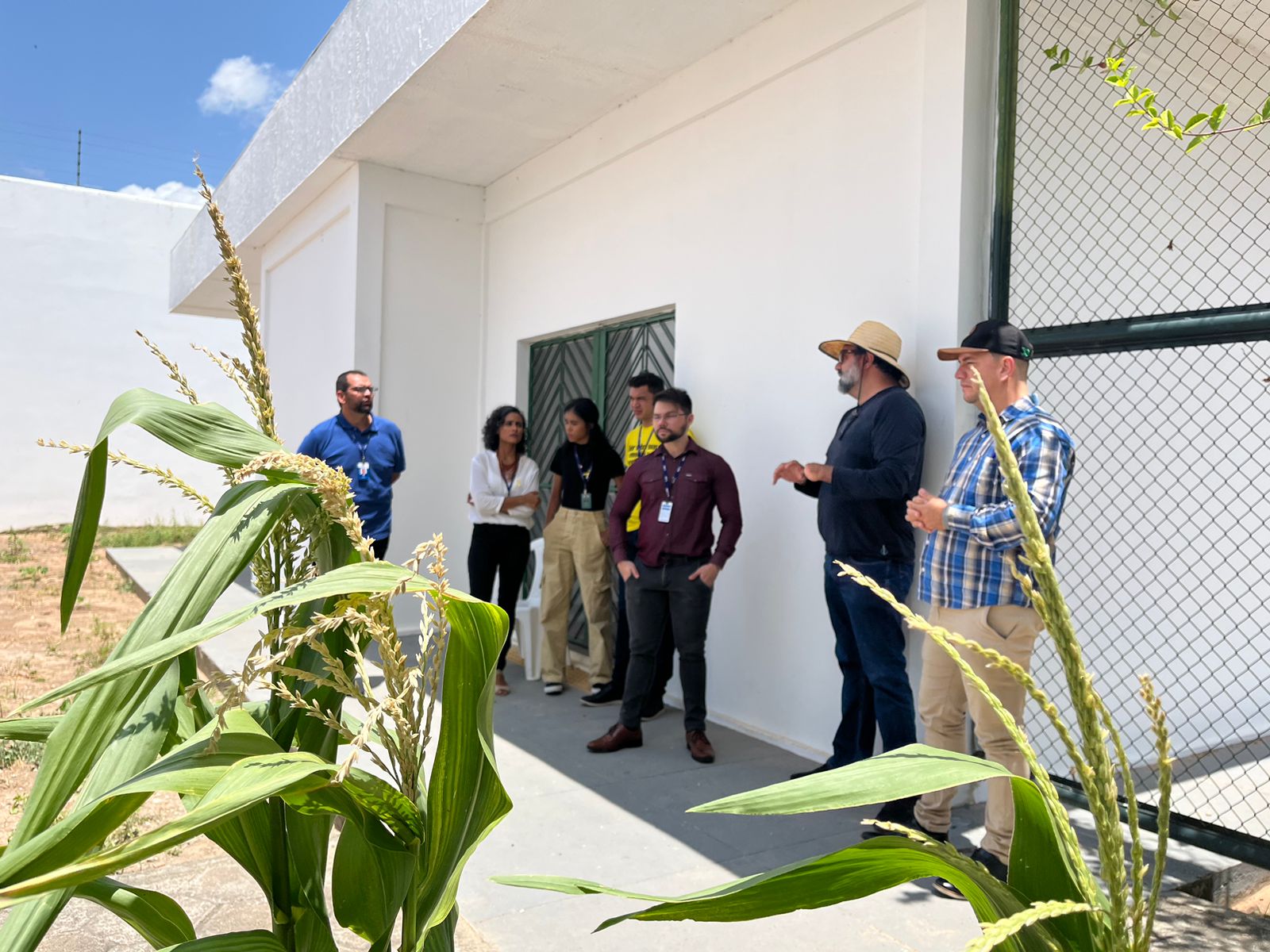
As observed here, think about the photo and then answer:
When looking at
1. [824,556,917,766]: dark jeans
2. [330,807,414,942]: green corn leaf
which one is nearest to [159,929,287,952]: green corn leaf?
[330,807,414,942]: green corn leaf

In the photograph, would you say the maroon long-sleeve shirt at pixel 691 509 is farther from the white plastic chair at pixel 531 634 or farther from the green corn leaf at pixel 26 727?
the green corn leaf at pixel 26 727

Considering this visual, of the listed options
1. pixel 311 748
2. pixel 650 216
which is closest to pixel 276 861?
pixel 311 748

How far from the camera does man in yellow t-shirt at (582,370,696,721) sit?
5.33 m

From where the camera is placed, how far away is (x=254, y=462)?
0.83 meters

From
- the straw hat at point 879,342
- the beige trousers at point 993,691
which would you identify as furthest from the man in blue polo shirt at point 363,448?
the beige trousers at point 993,691

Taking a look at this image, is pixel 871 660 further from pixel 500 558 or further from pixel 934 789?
pixel 934 789

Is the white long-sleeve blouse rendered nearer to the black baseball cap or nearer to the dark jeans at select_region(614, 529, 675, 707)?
the dark jeans at select_region(614, 529, 675, 707)

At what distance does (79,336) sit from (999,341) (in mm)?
17525

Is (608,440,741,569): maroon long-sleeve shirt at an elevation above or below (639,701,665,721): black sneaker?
above

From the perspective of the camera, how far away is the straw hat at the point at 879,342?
12.9 feet

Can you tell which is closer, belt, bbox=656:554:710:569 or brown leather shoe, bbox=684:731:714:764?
brown leather shoe, bbox=684:731:714:764

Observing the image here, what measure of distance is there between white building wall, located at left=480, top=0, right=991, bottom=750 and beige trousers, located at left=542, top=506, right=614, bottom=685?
771 mm

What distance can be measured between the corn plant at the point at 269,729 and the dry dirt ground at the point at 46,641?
3.27ft

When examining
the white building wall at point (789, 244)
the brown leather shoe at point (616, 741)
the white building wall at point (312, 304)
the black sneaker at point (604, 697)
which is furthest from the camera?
the white building wall at point (312, 304)
